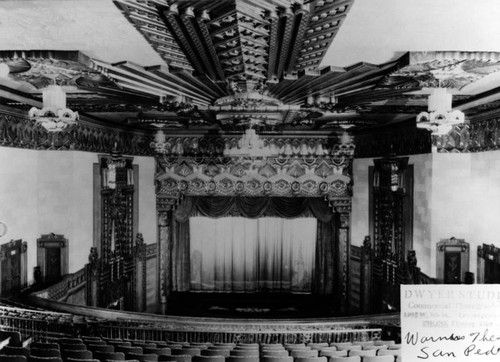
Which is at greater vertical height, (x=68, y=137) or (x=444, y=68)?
(x=444, y=68)

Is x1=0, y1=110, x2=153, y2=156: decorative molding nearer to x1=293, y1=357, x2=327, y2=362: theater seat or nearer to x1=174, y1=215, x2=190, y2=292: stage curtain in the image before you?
x1=174, y1=215, x2=190, y2=292: stage curtain

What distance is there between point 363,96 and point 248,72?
8.71 ft

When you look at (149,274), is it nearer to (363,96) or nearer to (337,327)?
(337,327)

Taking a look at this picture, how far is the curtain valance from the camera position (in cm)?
1506

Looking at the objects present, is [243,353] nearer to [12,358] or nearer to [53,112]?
[12,358]

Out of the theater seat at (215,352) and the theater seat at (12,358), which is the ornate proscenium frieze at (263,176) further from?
the theater seat at (12,358)

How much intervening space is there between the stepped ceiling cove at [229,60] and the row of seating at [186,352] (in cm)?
361

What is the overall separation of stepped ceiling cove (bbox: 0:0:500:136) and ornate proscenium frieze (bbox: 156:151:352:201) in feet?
16.5

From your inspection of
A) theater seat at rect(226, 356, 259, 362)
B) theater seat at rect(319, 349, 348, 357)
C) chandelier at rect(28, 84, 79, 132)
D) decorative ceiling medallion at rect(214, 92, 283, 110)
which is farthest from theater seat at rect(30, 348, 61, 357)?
decorative ceiling medallion at rect(214, 92, 283, 110)

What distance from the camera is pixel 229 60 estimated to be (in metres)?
4.93

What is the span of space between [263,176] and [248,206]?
1930 mm

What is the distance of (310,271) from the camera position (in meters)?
15.6

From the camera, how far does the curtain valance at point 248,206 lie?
15062 millimetres

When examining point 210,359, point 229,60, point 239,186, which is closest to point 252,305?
point 239,186
